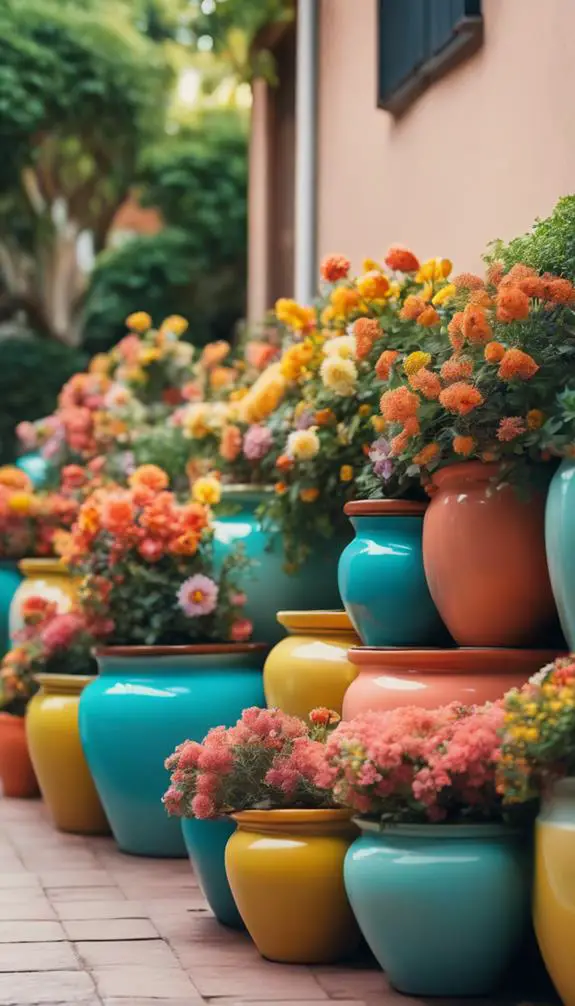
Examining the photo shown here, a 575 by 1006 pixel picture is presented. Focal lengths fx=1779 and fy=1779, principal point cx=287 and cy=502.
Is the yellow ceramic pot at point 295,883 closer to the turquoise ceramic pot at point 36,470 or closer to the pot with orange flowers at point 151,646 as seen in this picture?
the pot with orange flowers at point 151,646

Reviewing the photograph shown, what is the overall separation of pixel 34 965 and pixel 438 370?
170cm

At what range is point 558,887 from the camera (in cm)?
346

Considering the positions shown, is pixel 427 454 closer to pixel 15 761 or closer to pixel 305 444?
pixel 305 444

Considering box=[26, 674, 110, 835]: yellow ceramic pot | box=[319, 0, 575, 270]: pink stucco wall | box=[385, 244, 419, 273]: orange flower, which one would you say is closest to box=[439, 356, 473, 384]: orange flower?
box=[319, 0, 575, 270]: pink stucco wall

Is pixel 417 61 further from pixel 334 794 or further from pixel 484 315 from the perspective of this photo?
pixel 334 794

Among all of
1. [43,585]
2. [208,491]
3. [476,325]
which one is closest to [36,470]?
[43,585]

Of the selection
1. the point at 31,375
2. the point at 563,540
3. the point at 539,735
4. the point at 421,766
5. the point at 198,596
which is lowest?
the point at 421,766

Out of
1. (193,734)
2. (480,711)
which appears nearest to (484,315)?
(480,711)

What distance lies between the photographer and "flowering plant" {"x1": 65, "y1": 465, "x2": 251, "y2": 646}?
18.9ft

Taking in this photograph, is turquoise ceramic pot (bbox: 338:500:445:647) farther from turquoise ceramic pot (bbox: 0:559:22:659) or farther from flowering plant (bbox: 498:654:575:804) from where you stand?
turquoise ceramic pot (bbox: 0:559:22:659)

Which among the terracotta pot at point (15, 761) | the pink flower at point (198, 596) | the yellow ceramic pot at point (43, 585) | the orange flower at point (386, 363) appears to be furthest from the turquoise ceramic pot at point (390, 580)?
the terracotta pot at point (15, 761)

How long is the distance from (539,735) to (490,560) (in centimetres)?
68

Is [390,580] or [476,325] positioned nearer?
[476,325]

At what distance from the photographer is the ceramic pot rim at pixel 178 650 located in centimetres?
559
